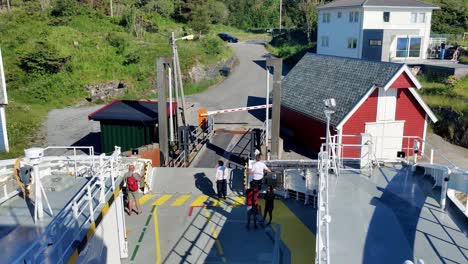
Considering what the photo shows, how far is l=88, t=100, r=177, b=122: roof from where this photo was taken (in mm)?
19312

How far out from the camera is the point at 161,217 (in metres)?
14.5

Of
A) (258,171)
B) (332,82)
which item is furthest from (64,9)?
(258,171)

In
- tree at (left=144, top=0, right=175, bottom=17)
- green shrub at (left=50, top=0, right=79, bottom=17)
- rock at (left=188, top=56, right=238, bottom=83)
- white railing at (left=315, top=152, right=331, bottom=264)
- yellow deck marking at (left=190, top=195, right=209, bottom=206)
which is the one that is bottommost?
yellow deck marking at (left=190, top=195, right=209, bottom=206)

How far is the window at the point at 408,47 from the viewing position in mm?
40250

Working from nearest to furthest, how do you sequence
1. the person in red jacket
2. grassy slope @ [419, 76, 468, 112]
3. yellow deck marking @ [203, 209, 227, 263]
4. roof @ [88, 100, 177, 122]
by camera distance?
1. yellow deck marking @ [203, 209, 227, 263]
2. the person in red jacket
3. roof @ [88, 100, 177, 122]
4. grassy slope @ [419, 76, 468, 112]

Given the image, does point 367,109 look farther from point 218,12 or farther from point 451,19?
point 218,12

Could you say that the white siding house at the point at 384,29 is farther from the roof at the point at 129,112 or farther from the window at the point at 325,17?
the roof at the point at 129,112

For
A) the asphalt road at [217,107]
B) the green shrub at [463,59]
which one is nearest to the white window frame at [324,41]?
the asphalt road at [217,107]

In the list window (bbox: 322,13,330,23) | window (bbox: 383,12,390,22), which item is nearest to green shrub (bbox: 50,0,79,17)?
window (bbox: 322,13,330,23)

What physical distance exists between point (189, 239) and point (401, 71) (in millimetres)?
12253

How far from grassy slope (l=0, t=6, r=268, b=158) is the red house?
16.4 m

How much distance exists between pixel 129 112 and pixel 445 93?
23371mm

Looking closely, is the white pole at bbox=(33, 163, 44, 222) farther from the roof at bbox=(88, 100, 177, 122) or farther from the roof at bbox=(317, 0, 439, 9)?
the roof at bbox=(317, 0, 439, 9)

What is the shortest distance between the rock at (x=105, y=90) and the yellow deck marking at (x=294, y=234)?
74.4 ft
